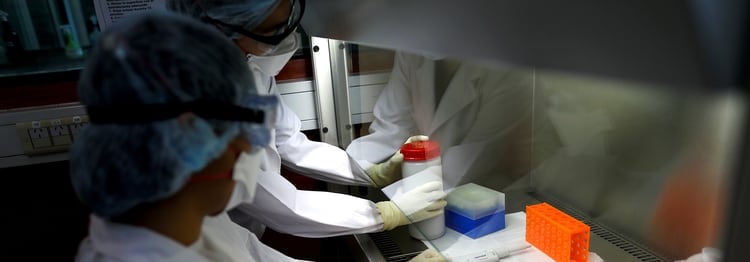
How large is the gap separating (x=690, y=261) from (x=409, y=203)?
0.66 m

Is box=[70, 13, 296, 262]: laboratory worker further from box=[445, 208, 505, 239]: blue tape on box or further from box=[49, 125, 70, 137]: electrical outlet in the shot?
box=[49, 125, 70, 137]: electrical outlet

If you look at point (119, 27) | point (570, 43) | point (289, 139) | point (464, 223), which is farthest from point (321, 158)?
point (570, 43)

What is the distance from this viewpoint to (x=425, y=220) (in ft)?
4.18

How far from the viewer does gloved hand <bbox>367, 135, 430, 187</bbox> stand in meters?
1.38

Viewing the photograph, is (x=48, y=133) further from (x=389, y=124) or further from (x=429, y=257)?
(x=429, y=257)

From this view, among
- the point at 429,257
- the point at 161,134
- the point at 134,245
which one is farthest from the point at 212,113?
the point at 429,257

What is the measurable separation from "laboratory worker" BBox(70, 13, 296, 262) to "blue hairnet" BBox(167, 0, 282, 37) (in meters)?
0.43

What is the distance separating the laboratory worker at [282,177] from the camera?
3.28 ft

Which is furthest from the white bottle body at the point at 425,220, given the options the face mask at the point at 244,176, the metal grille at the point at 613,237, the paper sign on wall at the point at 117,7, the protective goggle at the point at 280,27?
the paper sign on wall at the point at 117,7

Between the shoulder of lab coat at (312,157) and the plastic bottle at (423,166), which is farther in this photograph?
the shoulder of lab coat at (312,157)

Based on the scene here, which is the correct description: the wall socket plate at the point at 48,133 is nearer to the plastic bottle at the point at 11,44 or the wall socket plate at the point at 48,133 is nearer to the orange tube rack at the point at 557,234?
the plastic bottle at the point at 11,44

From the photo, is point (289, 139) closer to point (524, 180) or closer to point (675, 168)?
point (524, 180)

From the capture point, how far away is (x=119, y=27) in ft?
1.75

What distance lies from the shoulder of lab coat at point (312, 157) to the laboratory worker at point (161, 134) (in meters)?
0.78
